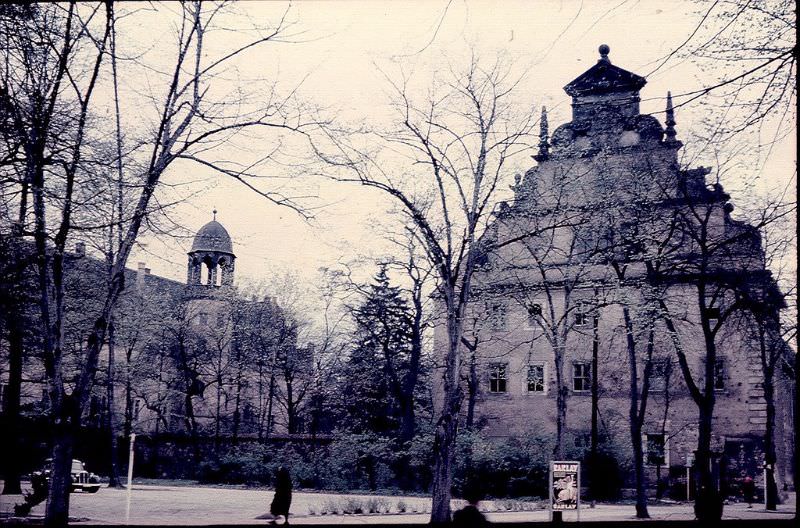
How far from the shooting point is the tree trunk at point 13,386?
412 inches

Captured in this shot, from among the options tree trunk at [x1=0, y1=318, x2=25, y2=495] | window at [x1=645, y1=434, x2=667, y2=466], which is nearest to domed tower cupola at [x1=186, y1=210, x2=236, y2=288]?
Result: tree trunk at [x1=0, y1=318, x2=25, y2=495]

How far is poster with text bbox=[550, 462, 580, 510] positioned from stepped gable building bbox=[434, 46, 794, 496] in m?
6.88

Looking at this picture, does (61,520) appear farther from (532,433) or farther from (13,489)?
(532,433)

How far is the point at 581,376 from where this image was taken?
129ft

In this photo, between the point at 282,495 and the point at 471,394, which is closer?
the point at 282,495

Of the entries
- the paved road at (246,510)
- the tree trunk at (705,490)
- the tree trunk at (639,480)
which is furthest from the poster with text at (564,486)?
the tree trunk at (639,480)

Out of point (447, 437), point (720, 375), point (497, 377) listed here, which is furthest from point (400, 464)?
point (447, 437)

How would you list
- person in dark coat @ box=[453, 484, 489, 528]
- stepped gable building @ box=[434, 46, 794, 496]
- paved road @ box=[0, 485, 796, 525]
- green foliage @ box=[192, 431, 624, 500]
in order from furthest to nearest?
green foliage @ box=[192, 431, 624, 500], stepped gable building @ box=[434, 46, 794, 496], paved road @ box=[0, 485, 796, 525], person in dark coat @ box=[453, 484, 489, 528]

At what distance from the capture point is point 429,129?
20.2 m

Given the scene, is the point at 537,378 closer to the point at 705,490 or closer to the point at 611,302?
the point at 611,302

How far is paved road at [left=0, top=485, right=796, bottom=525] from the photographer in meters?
21.2

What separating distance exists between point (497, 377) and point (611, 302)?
56.3 feet

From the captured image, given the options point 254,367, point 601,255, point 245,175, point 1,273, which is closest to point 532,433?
point 601,255

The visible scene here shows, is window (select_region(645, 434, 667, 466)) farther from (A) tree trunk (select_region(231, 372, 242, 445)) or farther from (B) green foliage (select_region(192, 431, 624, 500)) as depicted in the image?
(A) tree trunk (select_region(231, 372, 242, 445))
